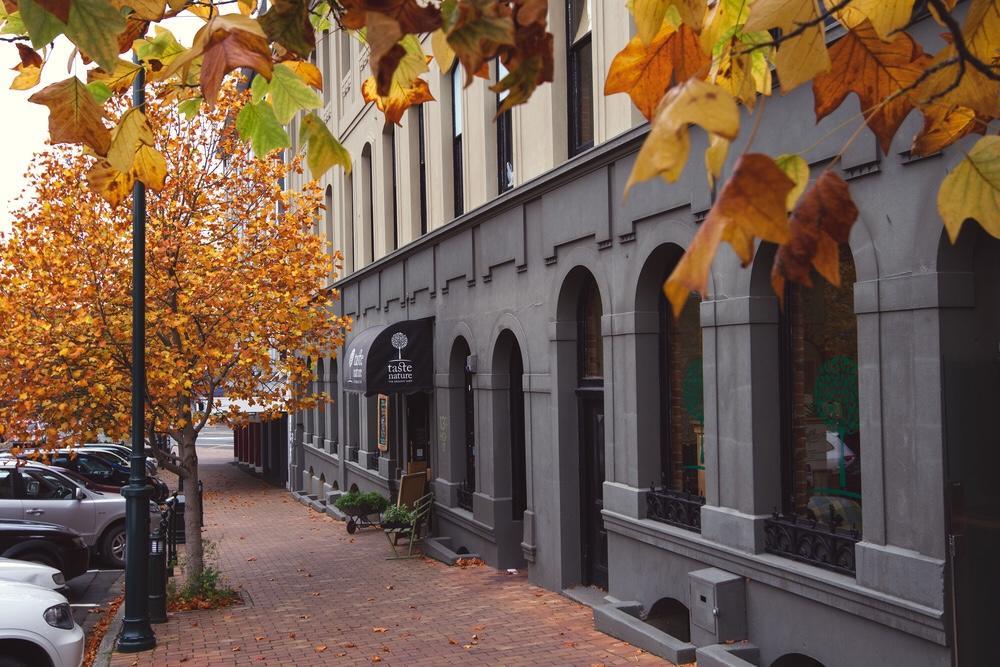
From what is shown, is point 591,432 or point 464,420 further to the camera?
point 464,420

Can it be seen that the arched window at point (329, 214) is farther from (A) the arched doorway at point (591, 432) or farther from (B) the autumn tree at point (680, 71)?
(B) the autumn tree at point (680, 71)

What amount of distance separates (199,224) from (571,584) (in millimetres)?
7301

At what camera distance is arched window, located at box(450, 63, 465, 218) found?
17203 millimetres

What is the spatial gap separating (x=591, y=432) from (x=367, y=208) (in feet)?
41.4

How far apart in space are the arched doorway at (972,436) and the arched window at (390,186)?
15202 mm

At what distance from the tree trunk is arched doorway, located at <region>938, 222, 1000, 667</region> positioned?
10.3 metres

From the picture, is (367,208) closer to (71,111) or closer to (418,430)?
(418,430)

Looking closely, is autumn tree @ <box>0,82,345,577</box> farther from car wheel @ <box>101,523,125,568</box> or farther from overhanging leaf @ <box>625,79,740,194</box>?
overhanging leaf @ <box>625,79,740,194</box>

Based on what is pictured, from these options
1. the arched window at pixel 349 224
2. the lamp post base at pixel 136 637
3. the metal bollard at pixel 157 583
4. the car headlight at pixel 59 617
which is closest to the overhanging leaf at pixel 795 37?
the car headlight at pixel 59 617

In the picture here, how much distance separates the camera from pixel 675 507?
10414 millimetres

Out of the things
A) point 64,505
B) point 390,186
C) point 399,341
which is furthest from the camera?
point 390,186

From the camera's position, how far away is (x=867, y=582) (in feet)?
24.6

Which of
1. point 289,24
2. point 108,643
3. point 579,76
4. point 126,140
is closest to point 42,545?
point 108,643

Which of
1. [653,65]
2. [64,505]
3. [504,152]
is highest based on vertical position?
[504,152]
